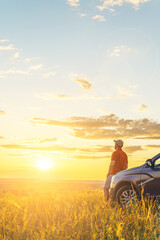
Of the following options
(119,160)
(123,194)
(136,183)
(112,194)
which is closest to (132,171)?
(136,183)

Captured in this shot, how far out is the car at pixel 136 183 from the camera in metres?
8.97

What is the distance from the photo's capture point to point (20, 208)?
10.1 meters

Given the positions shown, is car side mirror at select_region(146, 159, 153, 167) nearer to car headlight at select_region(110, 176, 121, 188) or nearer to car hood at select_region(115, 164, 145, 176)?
car hood at select_region(115, 164, 145, 176)

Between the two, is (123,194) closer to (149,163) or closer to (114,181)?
Result: (114,181)

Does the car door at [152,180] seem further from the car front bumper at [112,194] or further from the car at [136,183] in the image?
the car front bumper at [112,194]

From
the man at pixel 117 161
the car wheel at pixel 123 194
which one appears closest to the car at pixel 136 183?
the car wheel at pixel 123 194

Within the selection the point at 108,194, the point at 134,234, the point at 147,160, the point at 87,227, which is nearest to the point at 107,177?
Result: the point at 108,194

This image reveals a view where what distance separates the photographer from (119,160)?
10.2 m

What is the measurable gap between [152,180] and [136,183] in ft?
1.51

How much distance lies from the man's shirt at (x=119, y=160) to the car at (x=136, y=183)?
42 cm

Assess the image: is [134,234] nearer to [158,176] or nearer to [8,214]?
[158,176]

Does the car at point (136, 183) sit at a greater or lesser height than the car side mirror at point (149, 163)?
lesser

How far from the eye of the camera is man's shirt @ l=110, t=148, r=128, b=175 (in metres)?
10.1

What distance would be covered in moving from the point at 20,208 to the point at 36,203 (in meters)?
0.76
